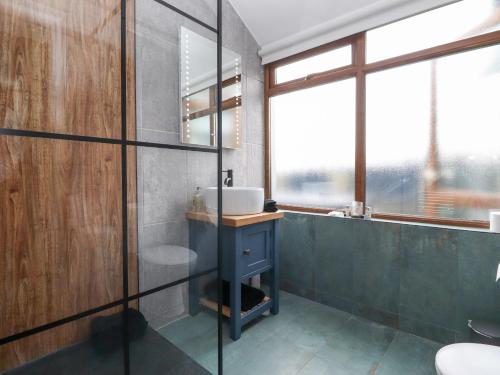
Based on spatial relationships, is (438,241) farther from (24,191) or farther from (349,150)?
(24,191)

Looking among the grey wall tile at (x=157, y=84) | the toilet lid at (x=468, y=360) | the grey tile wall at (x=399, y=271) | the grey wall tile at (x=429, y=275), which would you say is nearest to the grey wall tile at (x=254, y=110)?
the grey tile wall at (x=399, y=271)

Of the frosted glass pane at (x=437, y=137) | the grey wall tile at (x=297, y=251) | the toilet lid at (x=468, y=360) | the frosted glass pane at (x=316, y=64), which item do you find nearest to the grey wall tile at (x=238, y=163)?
the grey wall tile at (x=297, y=251)

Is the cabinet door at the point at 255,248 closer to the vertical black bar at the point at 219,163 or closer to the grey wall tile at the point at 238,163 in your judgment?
the vertical black bar at the point at 219,163

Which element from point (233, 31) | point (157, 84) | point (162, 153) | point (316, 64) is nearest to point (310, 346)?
point (162, 153)

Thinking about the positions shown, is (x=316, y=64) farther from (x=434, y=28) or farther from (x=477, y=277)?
(x=477, y=277)

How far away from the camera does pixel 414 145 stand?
1.99m

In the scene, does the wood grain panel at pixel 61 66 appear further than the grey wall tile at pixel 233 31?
No

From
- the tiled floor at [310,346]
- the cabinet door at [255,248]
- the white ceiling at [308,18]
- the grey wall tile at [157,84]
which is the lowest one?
the tiled floor at [310,346]

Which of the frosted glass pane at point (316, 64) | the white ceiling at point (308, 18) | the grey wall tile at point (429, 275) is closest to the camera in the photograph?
the grey wall tile at point (429, 275)

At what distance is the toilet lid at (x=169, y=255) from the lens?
1.10 m

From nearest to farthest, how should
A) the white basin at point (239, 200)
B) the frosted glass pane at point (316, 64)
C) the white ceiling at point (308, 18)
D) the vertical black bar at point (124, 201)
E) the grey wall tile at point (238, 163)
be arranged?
the vertical black bar at point (124, 201) → the white basin at point (239, 200) → the white ceiling at point (308, 18) → the frosted glass pane at point (316, 64) → the grey wall tile at point (238, 163)

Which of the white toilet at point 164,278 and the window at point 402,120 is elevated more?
the window at point 402,120

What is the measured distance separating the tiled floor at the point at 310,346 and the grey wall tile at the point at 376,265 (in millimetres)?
192

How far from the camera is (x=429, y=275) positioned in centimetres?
180
